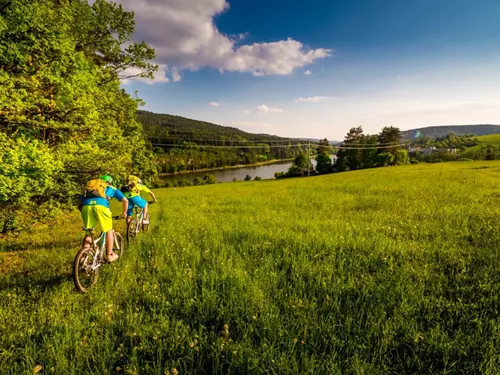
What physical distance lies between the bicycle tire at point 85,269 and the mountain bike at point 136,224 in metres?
2.87

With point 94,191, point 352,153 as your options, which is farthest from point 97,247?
point 352,153

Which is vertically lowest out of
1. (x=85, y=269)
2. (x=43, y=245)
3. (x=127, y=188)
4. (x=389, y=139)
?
(x=43, y=245)

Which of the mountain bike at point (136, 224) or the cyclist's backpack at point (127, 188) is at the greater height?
the cyclist's backpack at point (127, 188)

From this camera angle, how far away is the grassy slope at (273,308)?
8.48 ft

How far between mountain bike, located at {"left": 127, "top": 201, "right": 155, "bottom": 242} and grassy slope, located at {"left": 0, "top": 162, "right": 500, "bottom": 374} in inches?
79.9

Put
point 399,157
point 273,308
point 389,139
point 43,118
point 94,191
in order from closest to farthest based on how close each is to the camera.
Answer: point 273,308 < point 94,191 < point 43,118 < point 399,157 < point 389,139

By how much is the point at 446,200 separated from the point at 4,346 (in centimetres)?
1353

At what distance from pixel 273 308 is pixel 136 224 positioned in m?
6.42

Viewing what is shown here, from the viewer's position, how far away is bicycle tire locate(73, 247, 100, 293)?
4.22 metres

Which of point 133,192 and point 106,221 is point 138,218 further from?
point 106,221

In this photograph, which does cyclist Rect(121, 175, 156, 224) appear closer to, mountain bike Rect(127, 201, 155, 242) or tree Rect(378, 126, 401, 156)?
mountain bike Rect(127, 201, 155, 242)

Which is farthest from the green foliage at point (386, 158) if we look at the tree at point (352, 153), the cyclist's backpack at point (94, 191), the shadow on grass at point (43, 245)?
the cyclist's backpack at point (94, 191)

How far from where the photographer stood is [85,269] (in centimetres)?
451

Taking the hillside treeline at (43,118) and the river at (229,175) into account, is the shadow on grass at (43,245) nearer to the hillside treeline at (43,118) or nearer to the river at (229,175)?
the hillside treeline at (43,118)
